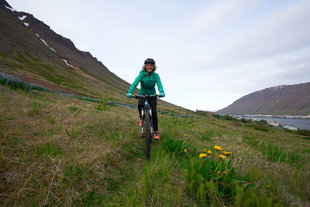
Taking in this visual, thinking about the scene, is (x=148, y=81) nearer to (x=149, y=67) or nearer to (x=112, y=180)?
Result: (x=149, y=67)

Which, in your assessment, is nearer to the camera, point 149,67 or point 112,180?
point 112,180

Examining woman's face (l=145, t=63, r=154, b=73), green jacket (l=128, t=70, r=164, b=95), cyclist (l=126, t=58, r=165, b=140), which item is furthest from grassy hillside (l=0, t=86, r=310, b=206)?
woman's face (l=145, t=63, r=154, b=73)

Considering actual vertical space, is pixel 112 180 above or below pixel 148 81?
below

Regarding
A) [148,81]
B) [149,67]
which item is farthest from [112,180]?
[149,67]

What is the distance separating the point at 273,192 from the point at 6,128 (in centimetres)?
484

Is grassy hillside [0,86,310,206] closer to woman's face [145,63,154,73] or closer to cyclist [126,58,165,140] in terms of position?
cyclist [126,58,165,140]

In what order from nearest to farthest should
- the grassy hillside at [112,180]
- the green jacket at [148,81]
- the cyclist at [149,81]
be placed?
the grassy hillside at [112,180], the cyclist at [149,81], the green jacket at [148,81]

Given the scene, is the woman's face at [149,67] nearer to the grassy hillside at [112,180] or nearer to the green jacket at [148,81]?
the green jacket at [148,81]

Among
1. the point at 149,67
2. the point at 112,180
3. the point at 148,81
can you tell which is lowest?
the point at 112,180

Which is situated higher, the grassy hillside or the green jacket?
the green jacket

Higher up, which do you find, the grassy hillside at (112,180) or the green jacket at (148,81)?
the green jacket at (148,81)

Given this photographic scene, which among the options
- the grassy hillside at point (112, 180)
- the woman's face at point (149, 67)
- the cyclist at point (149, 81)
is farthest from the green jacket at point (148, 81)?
the grassy hillside at point (112, 180)

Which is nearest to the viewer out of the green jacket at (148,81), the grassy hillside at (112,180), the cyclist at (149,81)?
the grassy hillside at (112,180)

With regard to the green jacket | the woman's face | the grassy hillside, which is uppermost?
the woman's face
